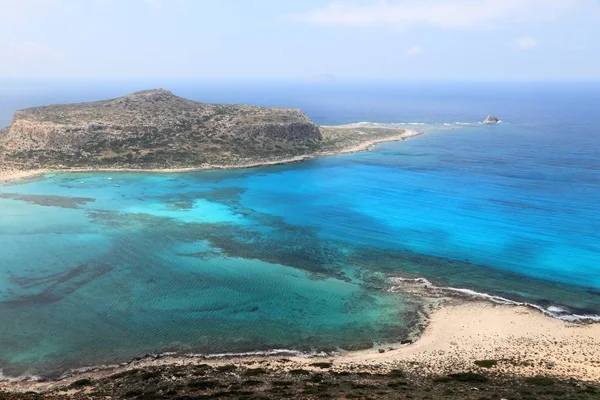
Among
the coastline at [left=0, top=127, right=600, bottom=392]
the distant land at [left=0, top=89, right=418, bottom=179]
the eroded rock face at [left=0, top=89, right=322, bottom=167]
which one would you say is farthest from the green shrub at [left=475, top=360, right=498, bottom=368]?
the eroded rock face at [left=0, top=89, right=322, bottom=167]

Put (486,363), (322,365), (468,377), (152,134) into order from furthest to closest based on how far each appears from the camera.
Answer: (152,134), (486,363), (322,365), (468,377)

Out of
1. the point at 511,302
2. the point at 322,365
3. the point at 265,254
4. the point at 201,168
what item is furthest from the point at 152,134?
the point at 511,302

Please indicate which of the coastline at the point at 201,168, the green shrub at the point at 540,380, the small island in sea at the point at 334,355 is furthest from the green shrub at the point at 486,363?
the coastline at the point at 201,168

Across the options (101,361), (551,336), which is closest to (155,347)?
(101,361)

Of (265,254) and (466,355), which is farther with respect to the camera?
(265,254)

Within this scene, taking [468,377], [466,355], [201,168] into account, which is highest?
[201,168]

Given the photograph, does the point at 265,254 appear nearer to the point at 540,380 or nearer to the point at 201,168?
the point at 540,380

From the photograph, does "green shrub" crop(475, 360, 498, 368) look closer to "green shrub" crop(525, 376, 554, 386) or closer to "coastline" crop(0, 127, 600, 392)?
"coastline" crop(0, 127, 600, 392)
